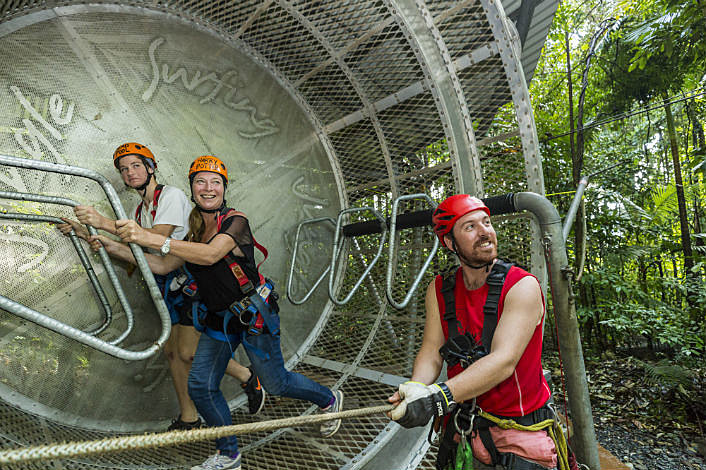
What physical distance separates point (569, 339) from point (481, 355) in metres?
1.60

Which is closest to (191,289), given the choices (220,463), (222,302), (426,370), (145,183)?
(222,302)

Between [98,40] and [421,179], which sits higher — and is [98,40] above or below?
above

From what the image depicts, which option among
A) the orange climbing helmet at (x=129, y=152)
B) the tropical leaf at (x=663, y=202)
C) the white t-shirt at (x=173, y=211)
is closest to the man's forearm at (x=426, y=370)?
the white t-shirt at (x=173, y=211)

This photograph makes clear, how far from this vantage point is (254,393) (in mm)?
3592

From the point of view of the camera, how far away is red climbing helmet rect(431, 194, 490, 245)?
202 centimetres

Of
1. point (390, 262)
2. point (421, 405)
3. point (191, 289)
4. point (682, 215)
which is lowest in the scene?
point (421, 405)

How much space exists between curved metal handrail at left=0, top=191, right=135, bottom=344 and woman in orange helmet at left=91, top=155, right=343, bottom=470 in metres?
0.19

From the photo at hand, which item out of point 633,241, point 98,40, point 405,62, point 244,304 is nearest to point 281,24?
point 405,62

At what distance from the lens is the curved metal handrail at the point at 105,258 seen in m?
2.02

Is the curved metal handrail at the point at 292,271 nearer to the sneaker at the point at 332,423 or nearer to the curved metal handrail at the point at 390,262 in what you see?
the curved metal handrail at the point at 390,262

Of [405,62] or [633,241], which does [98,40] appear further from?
[633,241]

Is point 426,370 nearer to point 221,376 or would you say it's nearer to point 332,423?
point 221,376

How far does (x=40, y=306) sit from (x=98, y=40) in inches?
86.6

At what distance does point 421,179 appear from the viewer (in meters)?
4.46
